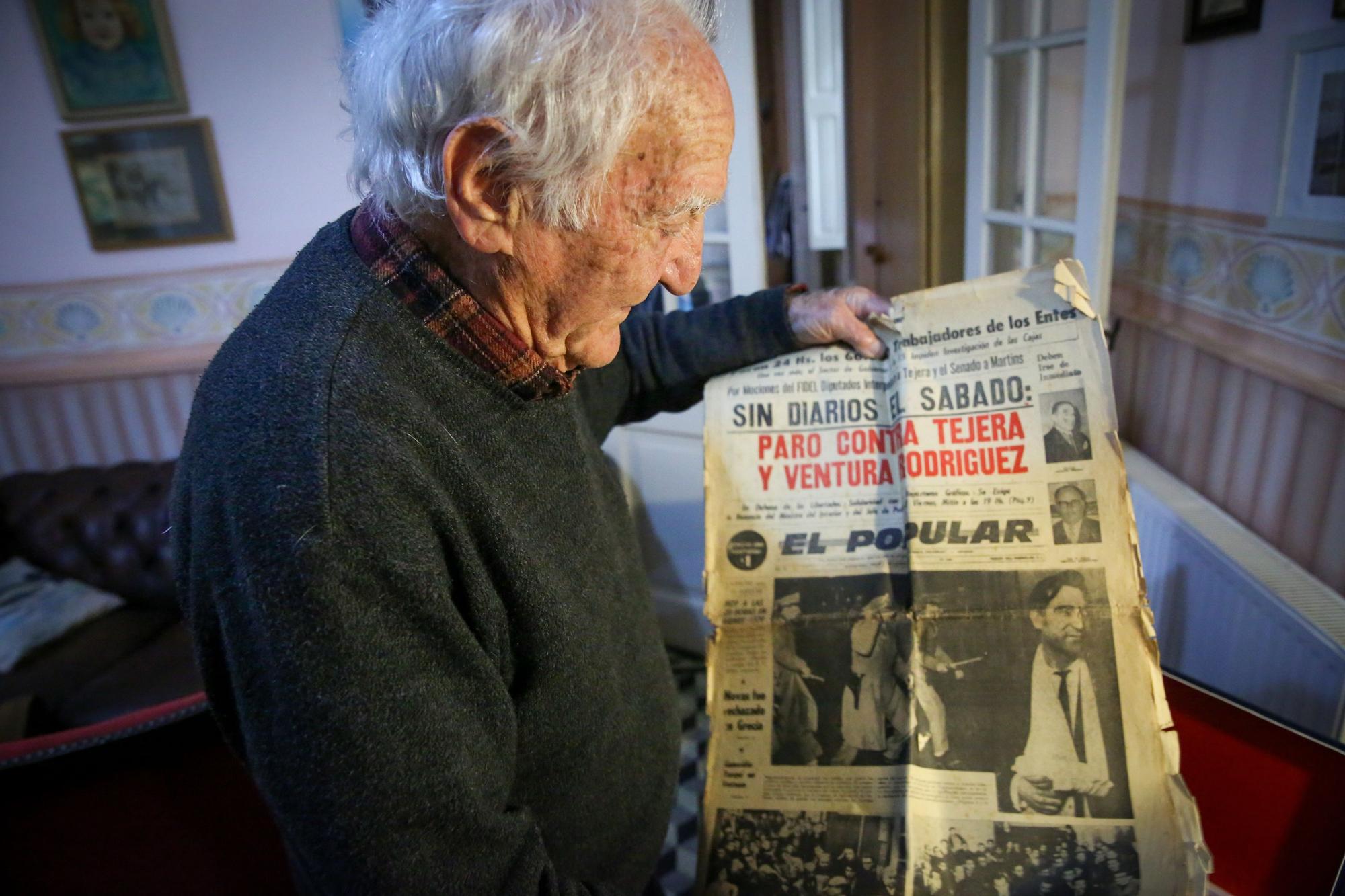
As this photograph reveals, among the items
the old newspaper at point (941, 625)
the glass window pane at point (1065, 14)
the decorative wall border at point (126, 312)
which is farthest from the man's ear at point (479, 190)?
the decorative wall border at point (126, 312)

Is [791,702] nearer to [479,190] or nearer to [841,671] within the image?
[841,671]

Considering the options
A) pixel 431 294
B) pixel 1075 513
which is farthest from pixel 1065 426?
pixel 431 294

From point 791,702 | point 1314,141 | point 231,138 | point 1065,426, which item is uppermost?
point 231,138

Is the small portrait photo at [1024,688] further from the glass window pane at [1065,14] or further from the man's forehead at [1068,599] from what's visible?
the glass window pane at [1065,14]

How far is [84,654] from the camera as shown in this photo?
192 centimetres

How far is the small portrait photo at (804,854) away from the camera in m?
0.70

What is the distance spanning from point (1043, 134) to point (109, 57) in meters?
2.34

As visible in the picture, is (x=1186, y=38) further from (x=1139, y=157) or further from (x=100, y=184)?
(x=100, y=184)

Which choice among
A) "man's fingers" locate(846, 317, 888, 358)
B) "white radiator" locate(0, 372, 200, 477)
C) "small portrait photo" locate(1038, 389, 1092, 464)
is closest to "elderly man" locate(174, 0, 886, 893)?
"man's fingers" locate(846, 317, 888, 358)

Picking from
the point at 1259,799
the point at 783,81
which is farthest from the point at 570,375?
the point at 783,81

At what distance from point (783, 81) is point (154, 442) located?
8.10ft

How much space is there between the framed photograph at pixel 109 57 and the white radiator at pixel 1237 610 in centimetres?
253

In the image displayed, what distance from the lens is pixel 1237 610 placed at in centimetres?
107

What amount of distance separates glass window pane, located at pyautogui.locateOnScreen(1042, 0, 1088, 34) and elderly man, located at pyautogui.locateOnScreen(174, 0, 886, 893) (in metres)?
0.98
